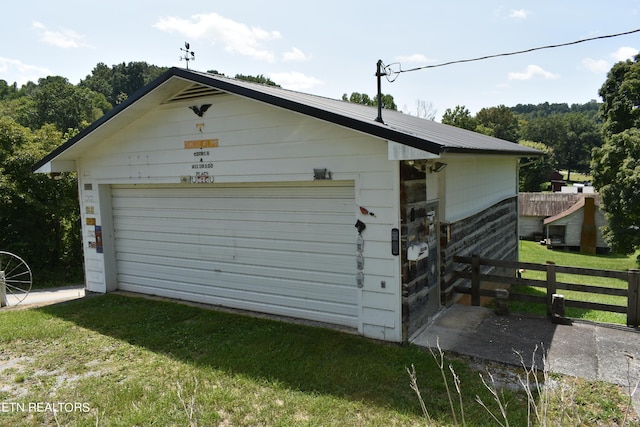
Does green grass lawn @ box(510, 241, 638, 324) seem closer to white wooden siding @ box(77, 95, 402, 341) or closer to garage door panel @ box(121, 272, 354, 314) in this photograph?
garage door panel @ box(121, 272, 354, 314)

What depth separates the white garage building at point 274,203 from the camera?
19.0ft

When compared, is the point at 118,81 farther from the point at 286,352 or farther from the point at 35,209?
the point at 286,352

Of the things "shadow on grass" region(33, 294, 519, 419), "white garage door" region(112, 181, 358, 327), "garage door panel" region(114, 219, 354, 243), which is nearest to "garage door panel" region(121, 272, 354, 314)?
"white garage door" region(112, 181, 358, 327)

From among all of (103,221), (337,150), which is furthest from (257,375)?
(103,221)

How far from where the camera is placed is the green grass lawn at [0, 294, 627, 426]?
4.13m

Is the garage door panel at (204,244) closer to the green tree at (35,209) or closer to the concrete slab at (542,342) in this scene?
Answer: the concrete slab at (542,342)

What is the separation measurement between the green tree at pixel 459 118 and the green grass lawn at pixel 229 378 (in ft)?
168

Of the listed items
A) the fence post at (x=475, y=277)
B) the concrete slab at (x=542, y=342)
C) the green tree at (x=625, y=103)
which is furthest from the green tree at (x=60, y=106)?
the concrete slab at (x=542, y=342)

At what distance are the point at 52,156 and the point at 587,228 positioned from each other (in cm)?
3072

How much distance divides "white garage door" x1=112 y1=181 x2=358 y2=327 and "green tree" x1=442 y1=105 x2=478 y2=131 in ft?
163

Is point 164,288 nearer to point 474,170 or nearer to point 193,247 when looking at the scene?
point 193,247

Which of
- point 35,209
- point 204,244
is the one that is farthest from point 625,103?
point 35,209

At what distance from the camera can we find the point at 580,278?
50.6ft

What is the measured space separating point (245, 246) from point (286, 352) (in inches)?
92.9
